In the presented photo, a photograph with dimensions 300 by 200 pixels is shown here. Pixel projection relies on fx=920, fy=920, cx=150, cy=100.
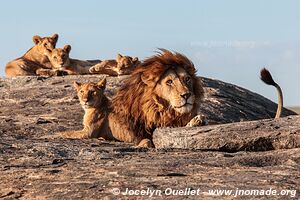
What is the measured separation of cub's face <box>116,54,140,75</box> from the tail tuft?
17.6 feet

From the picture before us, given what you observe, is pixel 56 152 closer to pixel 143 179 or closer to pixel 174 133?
pixel 174 133

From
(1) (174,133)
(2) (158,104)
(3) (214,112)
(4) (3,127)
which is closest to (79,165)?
(1) (174,133)

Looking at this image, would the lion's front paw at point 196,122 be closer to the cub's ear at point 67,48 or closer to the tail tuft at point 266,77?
the tail tuft at point 266,77

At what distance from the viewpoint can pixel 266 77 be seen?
1031cm

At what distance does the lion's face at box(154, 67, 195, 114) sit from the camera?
9508 millimetres

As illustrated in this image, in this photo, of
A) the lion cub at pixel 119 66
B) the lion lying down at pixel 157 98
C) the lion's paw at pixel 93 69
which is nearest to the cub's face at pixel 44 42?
the lion's paw at pixel 93 69

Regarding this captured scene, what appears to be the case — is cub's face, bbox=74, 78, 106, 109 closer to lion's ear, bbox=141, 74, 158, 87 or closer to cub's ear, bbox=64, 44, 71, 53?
lion's ear, bbox=141, 74, 158, 87

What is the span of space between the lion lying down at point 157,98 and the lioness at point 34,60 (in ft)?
27.4

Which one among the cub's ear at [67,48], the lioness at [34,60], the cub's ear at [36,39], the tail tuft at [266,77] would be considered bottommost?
the lioness at [34,60]

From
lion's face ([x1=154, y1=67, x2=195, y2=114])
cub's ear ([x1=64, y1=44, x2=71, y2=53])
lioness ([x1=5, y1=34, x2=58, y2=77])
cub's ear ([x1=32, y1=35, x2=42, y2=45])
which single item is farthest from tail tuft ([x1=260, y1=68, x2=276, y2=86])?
cub's ear ([x1=32, y1=35, x2=42, y2=45])

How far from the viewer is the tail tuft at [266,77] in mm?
10281

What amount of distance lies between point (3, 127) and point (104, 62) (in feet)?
15.6

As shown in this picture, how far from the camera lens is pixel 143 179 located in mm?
6297

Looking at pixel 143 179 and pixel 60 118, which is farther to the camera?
pixel 60 118
